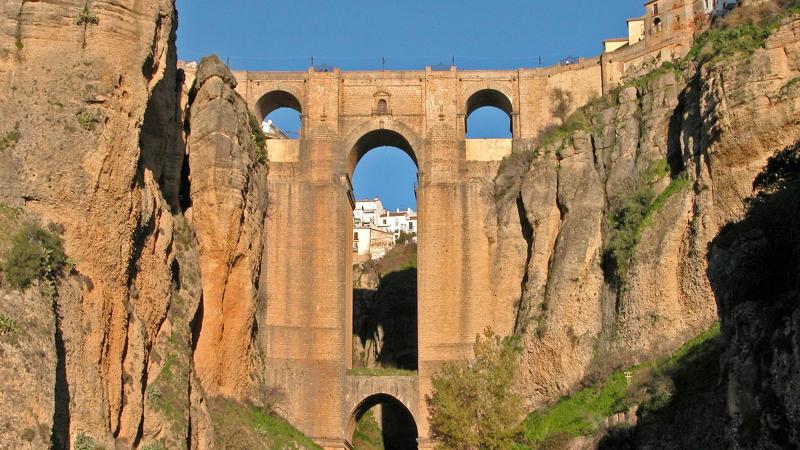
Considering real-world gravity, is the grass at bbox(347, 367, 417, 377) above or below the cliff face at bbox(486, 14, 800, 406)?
below

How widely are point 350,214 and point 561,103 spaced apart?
8848mm

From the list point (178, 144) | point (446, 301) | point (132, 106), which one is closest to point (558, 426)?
point (446, 301)

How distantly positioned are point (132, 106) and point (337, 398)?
1618 cm

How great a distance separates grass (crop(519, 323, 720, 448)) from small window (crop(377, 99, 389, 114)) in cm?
1273

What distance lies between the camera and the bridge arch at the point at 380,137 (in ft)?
125

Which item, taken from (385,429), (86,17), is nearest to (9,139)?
(86,17)

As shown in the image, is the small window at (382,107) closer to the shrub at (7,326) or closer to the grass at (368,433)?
the grass at (368,433)

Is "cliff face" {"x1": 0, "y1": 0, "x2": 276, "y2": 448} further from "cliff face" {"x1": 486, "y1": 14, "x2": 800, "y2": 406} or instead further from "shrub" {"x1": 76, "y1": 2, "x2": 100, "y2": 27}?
"cliff face" {"x1": 486, "y1": 14, "x2": 800, "y2": 406}

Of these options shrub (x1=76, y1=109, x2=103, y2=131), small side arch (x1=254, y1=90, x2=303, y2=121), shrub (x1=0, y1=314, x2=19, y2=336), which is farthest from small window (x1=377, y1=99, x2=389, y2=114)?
shrub (x1=0, y1=314, x2=19, y2=336)

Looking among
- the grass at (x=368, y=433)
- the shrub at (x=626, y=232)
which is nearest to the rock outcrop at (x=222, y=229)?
the grass at (x=368, y=433)

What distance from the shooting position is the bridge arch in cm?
3809

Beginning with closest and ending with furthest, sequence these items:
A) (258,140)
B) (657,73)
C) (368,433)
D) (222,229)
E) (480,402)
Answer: (222,229) < (480,402) < (657,73) < (258,140) < (368,433)

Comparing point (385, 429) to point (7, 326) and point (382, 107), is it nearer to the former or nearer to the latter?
point (382, 107)

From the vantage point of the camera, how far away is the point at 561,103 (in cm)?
3888
